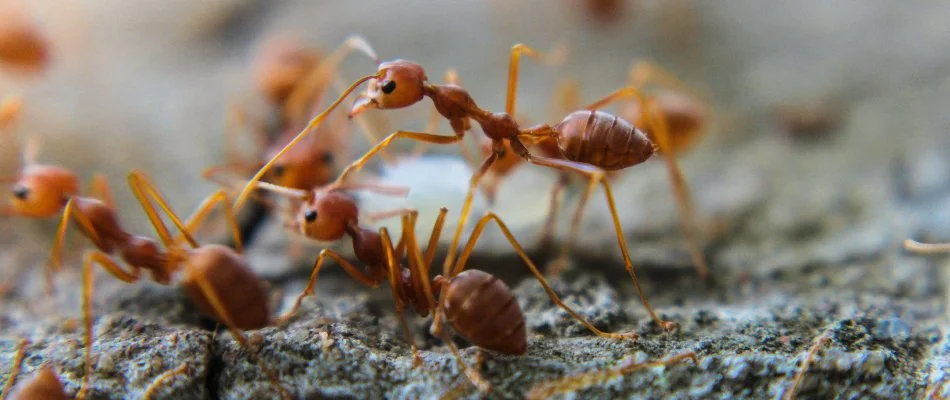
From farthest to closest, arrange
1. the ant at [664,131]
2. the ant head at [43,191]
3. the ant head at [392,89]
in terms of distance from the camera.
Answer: the ant at [664,131], the ant head at [43,191], the ant head at [392,89]

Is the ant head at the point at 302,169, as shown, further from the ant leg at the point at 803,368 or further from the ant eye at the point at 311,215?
the ant leg at the point at 803,368

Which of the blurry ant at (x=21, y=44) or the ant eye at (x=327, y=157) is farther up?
the blurry ant at (x=21, y=44)

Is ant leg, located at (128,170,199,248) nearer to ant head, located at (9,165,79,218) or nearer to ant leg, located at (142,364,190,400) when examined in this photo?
ant leg, located at (142,364,190,400)

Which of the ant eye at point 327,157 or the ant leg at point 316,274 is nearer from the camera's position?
the ant leg at point 316,274

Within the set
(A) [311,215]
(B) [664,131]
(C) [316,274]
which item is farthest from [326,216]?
(B) [664,131]

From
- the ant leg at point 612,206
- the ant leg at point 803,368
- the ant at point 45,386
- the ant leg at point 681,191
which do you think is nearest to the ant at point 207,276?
the ant at point 45,386

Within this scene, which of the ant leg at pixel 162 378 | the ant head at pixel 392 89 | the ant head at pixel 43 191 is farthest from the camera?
the ant head at pixel 43 191

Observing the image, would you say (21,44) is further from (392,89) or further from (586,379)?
(586,379)
